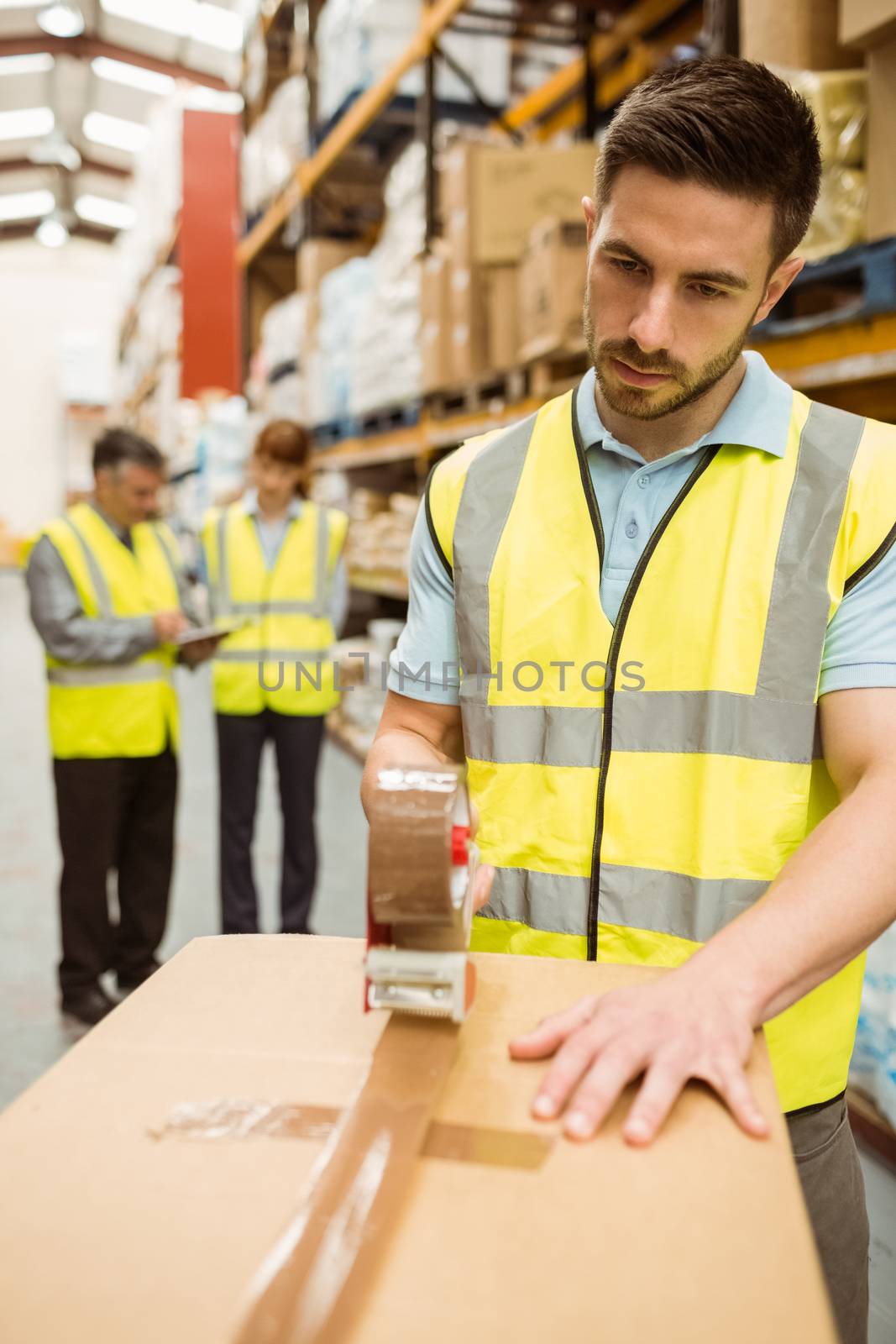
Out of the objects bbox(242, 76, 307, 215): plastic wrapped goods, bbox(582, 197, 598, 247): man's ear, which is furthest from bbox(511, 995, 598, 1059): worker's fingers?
bbox(242, 76, 307, 215): plastic wrapped goods

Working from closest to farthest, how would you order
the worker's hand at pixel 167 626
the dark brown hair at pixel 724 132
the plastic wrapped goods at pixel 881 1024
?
1. the dark brown hair at pixel 724 132
2. the plastic wrapped goods at pixel 881 1024
3. the worker's hand at pixel 167 626

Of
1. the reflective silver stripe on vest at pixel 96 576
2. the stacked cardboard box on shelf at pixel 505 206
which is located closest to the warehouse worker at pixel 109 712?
the reflective silver stripe on vest at pixel 96 576

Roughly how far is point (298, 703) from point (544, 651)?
263 cm

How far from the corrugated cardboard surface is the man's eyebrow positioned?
805 mm

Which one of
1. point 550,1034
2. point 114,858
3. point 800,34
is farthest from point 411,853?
point 114,858

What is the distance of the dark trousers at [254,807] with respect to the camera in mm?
3857

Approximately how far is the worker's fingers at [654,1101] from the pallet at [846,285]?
1923 mm

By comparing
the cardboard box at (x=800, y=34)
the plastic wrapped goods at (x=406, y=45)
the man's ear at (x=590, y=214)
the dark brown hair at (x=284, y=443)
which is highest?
the plastic wrapped goods at (x=406, y=45)

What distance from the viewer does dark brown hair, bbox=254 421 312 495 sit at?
395cm

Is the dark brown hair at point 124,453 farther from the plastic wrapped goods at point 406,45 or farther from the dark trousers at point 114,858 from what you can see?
the plastic wrapped goods at point 406,45

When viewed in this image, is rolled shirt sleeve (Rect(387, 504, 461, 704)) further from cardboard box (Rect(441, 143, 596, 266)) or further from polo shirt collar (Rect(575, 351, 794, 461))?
cardboard box (Rect(441, 143, 596, 266))

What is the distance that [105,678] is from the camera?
11.4 feet

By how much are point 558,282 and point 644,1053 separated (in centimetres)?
302

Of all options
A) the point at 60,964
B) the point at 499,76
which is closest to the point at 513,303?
the point at 499,76
